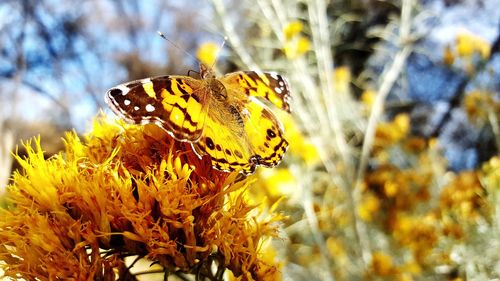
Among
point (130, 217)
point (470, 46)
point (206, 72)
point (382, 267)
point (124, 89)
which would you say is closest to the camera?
point (130, 217)

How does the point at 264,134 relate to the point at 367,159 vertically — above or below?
below

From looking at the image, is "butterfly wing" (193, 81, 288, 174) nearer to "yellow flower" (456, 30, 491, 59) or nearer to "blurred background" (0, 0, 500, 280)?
"blurred background" (0, 0, 500, 280)

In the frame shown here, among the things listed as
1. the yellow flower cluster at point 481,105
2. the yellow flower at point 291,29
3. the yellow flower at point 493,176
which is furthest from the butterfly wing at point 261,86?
the yellow flower cluster at point 481,105

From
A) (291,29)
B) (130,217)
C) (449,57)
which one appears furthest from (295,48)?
(130,217)

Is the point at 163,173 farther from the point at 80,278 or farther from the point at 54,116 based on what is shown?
the point at 54,116

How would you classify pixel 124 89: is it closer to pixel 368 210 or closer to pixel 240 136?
pixel 240 136

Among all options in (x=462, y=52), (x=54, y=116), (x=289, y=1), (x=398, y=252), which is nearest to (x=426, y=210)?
(x=398, y=252)

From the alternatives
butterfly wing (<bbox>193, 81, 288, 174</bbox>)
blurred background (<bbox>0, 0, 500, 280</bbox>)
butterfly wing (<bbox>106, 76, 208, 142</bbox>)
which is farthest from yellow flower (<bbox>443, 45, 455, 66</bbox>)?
butterfly wing (<bbox>106, 76, 208, 142</bbox>)

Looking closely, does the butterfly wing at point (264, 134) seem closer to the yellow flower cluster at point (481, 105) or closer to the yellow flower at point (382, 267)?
the yellow flower at point (382, 267)

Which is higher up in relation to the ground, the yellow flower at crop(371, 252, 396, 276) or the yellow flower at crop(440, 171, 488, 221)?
the yellow flower at crop(440, 171, 488, 221)
